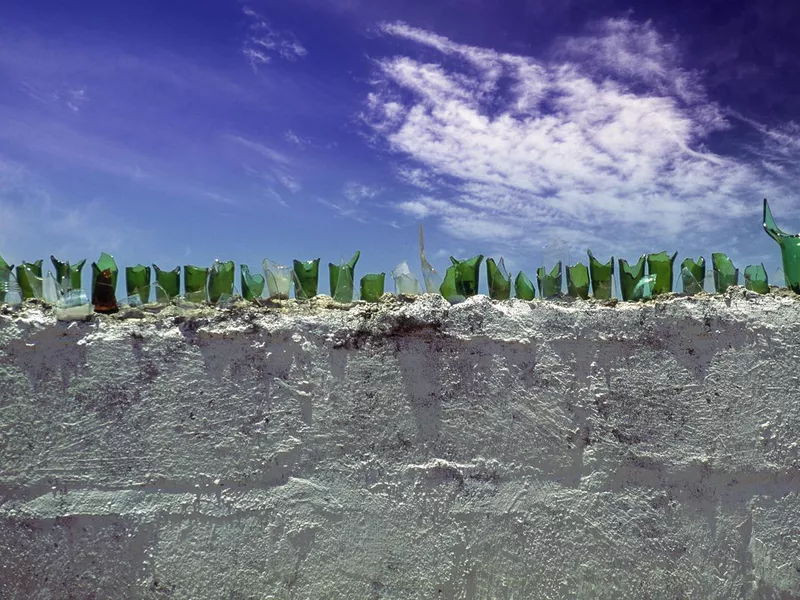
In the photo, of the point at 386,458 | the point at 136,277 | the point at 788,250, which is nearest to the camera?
the point at 386,458

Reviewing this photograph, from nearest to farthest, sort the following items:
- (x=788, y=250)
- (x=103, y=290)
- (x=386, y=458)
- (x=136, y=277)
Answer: (x=386, y=458) → (x=103, y=290) → (x=136, y=277) → (x=788, y=250)

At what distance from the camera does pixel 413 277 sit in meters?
3.31

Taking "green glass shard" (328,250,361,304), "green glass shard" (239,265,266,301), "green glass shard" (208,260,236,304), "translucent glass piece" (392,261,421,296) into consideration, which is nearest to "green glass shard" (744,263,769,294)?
"translucent glass piece" (392,261,421,296)

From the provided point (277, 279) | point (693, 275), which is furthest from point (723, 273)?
point (277, 279)

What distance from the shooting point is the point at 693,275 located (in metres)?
3.39

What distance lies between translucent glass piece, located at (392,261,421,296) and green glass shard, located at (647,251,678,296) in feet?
3.68

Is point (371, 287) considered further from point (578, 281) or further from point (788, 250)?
point (788, 250)

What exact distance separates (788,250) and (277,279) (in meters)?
2.50

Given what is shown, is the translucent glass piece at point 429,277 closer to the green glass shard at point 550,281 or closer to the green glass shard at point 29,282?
the green glass shard at point 550,281

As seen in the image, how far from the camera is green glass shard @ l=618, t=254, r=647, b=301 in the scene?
11.1 ft

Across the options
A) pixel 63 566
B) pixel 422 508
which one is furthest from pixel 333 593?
pixel 63 566

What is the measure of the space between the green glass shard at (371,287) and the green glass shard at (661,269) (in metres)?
1.28

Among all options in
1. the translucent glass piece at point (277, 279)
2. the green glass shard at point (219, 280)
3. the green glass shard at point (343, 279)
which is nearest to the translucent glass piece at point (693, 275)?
the green glass shard at point (343, 279)

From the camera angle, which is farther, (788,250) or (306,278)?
(788,250)
